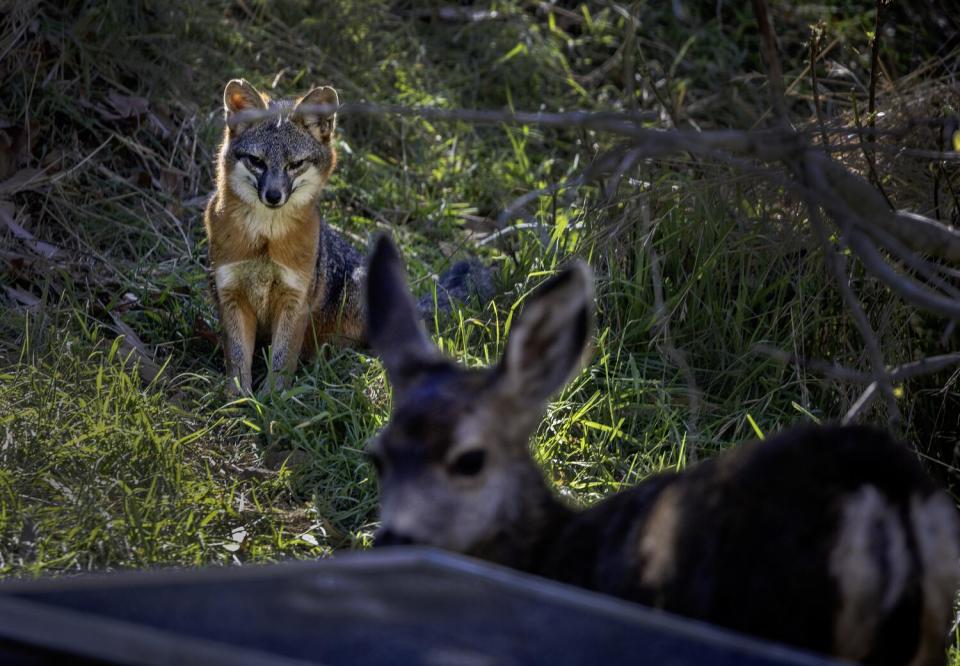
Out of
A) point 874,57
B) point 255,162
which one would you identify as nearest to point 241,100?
point 255,162

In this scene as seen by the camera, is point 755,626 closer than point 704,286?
Yes

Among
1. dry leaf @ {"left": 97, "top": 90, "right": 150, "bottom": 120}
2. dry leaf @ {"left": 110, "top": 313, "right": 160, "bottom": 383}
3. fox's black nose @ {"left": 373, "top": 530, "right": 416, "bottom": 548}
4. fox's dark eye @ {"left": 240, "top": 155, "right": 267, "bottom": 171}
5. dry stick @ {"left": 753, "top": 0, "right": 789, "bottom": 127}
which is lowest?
dry leaf @ {"left": 110, "top": 313, "right": 160, "bottom": 383}

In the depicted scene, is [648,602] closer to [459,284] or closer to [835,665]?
[835,665]

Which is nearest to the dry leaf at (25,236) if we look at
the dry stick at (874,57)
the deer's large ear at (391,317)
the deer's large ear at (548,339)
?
the deer's large ear at (391,317)

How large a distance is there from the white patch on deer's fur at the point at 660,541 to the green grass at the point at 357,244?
1183 mm

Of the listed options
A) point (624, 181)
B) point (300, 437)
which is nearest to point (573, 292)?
point (300, 437)

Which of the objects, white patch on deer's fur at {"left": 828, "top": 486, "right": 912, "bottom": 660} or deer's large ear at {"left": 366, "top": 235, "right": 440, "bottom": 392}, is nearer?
white patch on deer's fur at {"left": 828, "top": 486, "right": 912, "bottom": 660}

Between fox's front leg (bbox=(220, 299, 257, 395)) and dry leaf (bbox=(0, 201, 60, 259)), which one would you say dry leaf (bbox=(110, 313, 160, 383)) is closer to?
fox's front leg (bbox=(220, 299, 257, 395))

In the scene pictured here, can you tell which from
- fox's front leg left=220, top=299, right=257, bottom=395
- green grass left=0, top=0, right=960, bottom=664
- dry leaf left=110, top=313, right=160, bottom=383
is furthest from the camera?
fox's front leg left=220, top=299, right=257, bottom=395

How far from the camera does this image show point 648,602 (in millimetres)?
3084

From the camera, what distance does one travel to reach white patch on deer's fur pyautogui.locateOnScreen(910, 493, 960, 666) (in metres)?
2.85

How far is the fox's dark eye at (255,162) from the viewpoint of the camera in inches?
252

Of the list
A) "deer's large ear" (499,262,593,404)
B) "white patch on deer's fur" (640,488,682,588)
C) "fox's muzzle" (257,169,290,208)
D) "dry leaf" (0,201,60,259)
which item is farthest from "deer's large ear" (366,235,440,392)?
"dry leaf" (0,201,60,259)

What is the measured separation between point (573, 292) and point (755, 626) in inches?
38.3
